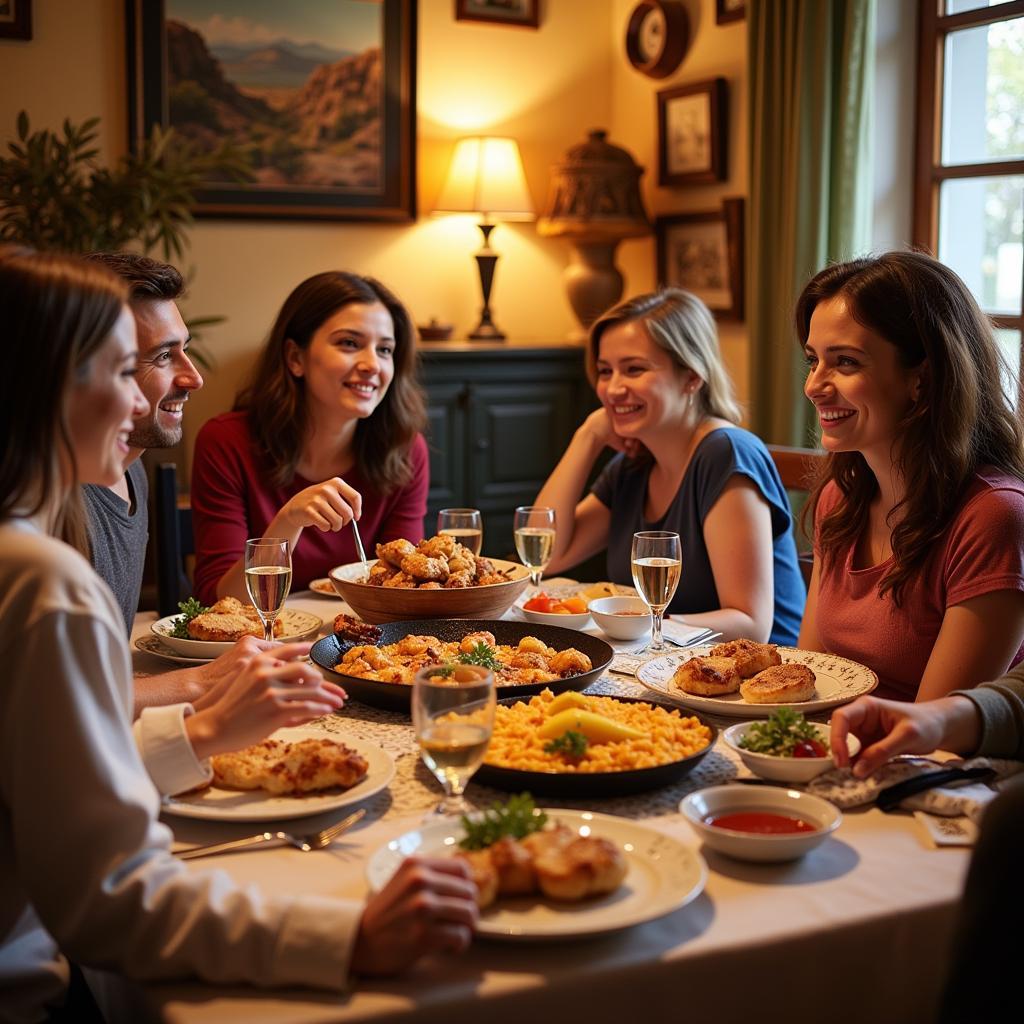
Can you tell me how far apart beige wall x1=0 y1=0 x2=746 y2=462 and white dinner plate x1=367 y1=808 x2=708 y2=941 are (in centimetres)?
388

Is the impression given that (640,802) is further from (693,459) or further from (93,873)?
(693,459)

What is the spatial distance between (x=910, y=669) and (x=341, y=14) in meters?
3.96

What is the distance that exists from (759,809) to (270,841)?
1.72ft

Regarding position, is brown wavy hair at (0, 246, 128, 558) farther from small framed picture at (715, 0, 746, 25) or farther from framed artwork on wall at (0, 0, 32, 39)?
small framed picture at (715, 0, 746, 25)

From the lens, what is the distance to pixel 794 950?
1137 mm

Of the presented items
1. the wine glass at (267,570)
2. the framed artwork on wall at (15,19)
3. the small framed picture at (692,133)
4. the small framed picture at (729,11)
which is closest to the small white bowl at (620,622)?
the wine glass at (267,570)

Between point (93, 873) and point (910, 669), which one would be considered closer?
point (93, 873)

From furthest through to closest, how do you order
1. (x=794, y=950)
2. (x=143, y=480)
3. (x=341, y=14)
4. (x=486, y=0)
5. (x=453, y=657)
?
(x=486, y=0) < (x=341, y=14) < (x=143, y=480) < (x=453, y=657) < (x=794, y=950)

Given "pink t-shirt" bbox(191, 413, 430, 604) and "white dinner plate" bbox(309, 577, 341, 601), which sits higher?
"pink t-shirt" bbox(191, 413, 430, 604)

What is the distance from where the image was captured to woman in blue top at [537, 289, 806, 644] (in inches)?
102

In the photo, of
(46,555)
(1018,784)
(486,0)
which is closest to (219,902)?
(46,555)

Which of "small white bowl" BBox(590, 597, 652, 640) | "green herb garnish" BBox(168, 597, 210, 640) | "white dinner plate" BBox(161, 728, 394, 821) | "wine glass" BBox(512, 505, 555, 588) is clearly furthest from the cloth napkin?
"green herb garnish" BBox(168, 597, 210, 640)

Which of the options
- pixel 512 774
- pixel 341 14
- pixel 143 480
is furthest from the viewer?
pixel 341 14

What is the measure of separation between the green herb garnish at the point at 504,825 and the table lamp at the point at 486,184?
4124 millimetres
